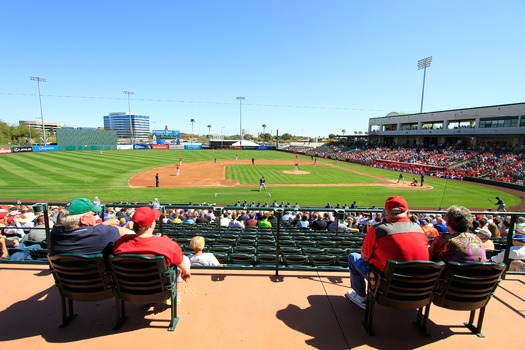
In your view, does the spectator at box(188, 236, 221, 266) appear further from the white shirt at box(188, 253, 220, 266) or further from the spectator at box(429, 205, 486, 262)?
the spectator at box(429, 205, 486, 262)

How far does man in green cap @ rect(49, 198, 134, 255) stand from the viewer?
3217 mm

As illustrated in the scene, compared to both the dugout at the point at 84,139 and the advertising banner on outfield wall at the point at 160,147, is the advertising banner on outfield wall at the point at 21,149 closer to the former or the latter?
the dugout at the point at 84,139

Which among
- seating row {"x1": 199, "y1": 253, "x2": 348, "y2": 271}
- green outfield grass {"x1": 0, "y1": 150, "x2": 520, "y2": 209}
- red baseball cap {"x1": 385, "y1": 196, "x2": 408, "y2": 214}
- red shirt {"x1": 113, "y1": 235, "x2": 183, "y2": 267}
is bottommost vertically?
green outfield grass {"x1": 0, "y1": 150, "x2": 520, "y2": 209}

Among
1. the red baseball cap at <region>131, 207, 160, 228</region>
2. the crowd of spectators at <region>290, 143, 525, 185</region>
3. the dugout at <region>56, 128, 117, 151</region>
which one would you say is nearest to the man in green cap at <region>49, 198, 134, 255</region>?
the red baseball cap at <region>131, 207, 160, 228</region>

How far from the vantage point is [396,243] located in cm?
316

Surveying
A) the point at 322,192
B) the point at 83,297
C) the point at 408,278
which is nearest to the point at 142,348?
the point at 83,297

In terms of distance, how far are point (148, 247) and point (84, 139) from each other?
96641 millimetres

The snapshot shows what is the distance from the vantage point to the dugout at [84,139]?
260 feet

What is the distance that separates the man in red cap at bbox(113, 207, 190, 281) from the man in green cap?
8.2 inches

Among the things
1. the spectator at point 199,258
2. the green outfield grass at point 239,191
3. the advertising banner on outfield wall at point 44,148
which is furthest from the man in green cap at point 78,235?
the advertising banner on outfield wall at point 44,148

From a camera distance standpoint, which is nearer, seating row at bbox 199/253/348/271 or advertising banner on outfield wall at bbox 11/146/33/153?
seating row at bbox 199/253/348/271

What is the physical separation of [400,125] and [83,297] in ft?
255

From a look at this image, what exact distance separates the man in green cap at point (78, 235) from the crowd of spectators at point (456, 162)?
41.0m

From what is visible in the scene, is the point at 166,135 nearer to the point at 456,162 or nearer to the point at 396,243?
the point at 456,162
